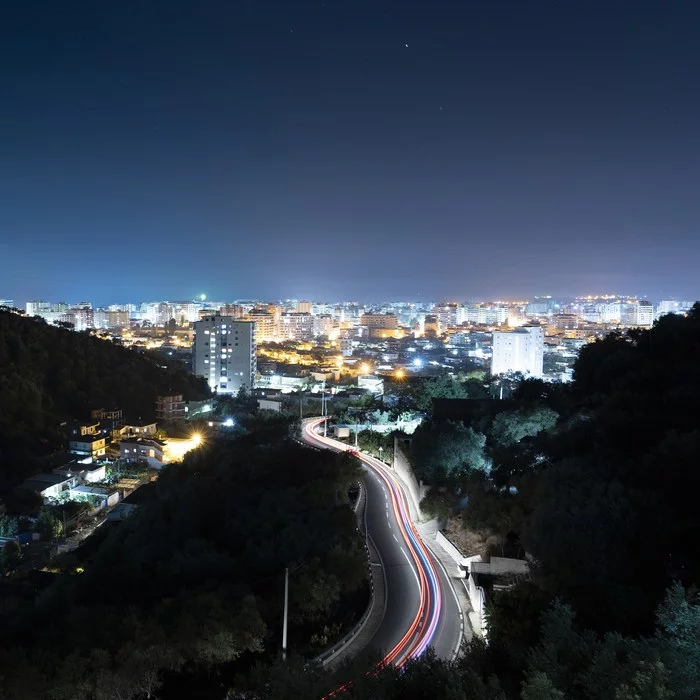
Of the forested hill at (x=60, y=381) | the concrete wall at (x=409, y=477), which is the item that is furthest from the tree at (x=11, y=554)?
the concrete wall at (x=409, y=477)

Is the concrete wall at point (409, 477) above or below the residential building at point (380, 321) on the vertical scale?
below

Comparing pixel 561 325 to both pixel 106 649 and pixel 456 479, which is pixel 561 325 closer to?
pixel 456 479

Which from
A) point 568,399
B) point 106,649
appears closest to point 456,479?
point 568,399

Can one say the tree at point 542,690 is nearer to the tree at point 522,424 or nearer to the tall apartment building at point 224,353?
the tree at point 522,424

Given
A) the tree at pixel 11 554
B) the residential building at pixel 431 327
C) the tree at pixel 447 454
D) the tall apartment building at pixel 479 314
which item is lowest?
the tree at pixel 11 554

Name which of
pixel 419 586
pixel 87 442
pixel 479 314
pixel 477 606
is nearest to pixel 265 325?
pixel 479 314

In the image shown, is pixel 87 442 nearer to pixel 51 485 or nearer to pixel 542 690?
pixel 51 485
